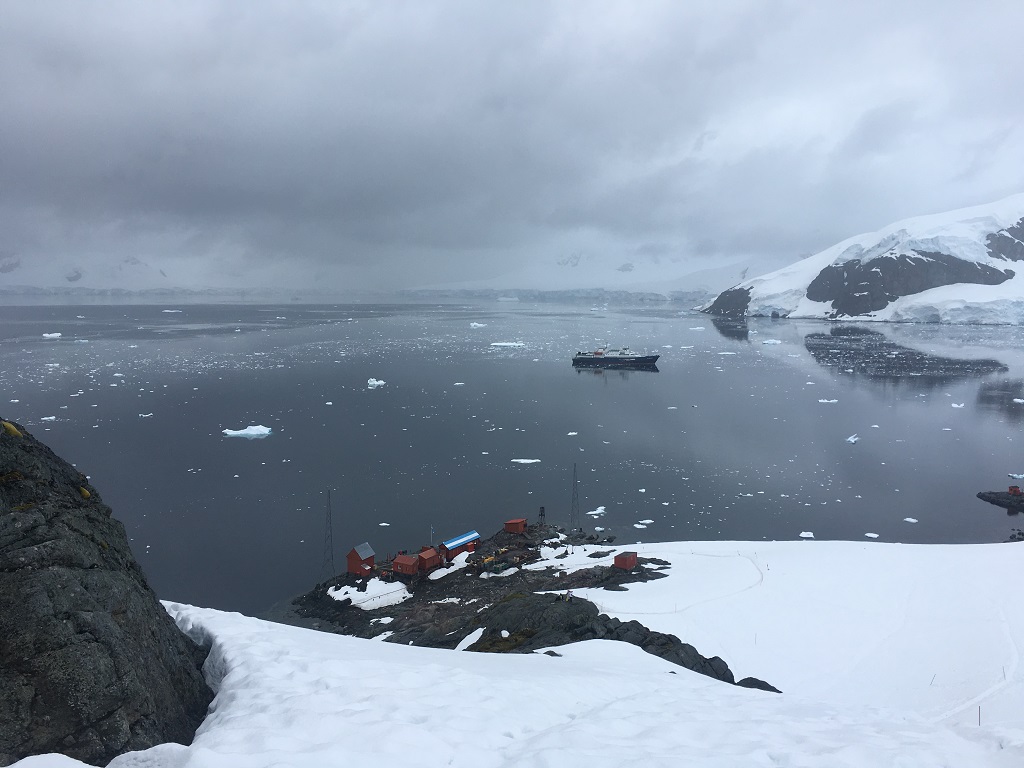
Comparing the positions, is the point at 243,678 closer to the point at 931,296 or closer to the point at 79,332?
the point at 79,332

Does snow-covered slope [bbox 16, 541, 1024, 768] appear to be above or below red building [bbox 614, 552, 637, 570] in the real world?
above

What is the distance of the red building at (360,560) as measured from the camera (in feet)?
61.6

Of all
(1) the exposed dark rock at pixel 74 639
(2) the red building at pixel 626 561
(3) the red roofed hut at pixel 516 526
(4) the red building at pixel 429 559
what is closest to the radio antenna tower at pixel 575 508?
(3) the red roofed hut at pixel 516 526

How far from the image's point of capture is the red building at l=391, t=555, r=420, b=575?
61.1 ft

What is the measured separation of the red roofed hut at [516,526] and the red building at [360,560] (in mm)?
4903

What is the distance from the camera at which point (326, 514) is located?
75.3 feet

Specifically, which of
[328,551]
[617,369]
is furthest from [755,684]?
[617,369]

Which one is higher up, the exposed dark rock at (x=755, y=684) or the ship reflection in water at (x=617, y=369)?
the ship reflection in water at (x=617, y=369)

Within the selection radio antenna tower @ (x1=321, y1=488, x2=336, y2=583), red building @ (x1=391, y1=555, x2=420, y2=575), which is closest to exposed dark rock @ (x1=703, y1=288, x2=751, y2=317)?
radio antenna tower @ (x1=321, y1=488, x2=336, y2=583)

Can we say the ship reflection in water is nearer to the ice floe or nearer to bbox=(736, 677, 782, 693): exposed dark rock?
the ice floe

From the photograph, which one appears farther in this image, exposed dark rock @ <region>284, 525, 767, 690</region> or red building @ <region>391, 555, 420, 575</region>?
red building @ <region>391, 555, 420, 575</region>

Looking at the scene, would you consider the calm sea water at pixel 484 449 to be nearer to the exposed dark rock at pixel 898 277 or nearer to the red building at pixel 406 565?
the red building at pixel 406 565

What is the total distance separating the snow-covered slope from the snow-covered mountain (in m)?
139

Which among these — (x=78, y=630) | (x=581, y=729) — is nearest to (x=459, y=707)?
Result: (x=581, y=729)
